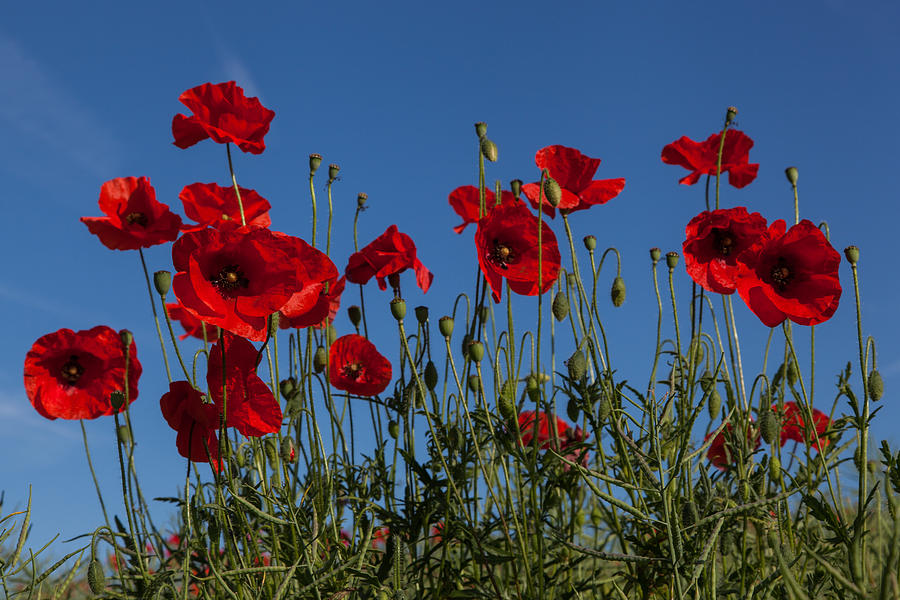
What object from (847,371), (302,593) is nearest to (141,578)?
(302,593)

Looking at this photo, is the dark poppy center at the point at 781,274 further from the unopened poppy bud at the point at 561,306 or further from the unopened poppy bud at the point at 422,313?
the unopened poppy bud at the point at 422,313

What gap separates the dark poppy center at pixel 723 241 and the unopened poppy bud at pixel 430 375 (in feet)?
2.92

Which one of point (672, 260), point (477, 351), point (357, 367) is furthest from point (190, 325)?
point (672, 260)

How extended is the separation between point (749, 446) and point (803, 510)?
0.62 meters

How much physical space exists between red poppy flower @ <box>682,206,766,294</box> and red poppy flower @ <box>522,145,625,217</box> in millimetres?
325

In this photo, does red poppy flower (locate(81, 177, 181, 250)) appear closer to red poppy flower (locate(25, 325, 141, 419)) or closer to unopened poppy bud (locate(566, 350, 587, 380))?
red poppy flower (locate(25, 325, 141, 419))

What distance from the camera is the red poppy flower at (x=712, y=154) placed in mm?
2703

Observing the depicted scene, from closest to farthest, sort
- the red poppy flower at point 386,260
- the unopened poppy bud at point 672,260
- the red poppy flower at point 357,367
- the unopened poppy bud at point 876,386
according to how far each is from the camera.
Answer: the unopened poppy bud at point 876,386, the unopened poppy bud at point 672,260, the red poppy flower at point 386,260, the red poppy flower at point 357,367

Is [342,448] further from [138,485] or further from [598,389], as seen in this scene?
[598,389]

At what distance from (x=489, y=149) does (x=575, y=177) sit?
28 cm

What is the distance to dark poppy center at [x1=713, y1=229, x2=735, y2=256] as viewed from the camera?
7.49ft

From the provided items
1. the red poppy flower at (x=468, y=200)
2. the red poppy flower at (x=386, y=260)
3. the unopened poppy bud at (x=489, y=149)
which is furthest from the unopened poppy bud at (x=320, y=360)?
the unopened poppy bud at (x=489, y=149)

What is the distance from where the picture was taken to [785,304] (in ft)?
7.09

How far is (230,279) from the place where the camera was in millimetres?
1925
